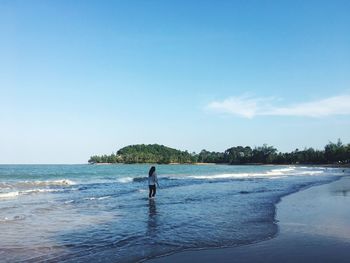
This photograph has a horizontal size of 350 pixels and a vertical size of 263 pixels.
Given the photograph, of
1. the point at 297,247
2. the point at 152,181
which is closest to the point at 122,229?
the point at 297,247

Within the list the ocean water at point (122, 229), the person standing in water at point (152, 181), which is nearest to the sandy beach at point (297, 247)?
the ocean water at point (122, 229)

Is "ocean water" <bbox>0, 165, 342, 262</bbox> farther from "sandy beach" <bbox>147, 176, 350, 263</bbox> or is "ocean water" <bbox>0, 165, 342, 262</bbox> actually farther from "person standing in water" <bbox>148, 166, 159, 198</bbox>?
"person standing in water" <bbox>148, 166, 159, 198</bbox>

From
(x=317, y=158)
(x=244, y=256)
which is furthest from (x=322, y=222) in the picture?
(x=317, y=158)

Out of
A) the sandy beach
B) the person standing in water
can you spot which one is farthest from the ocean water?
the person standing in water

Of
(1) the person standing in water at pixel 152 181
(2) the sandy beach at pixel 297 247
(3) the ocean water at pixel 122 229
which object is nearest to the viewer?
(2) the sandy beach at pixel 297 247

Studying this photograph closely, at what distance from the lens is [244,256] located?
8.80 m

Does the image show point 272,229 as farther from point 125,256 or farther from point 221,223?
point 125,256

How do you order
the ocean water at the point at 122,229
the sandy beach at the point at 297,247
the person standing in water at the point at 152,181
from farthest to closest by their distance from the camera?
1. the person standing in water at the point at 152,181
2. the ocean water at the point at 122,229
3. the sandy beach at the point at 297,247

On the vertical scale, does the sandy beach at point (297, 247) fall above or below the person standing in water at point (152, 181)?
below

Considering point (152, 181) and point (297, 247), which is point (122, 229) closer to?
point (297, 247)

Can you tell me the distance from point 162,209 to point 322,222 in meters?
7.26

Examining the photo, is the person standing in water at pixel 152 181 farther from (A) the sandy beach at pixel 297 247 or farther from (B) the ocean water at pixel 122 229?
(A) the sandy beach at pixel 297 247

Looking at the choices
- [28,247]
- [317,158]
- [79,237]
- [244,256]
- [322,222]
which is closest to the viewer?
[244,256]

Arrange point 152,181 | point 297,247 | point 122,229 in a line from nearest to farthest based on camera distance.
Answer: point 297,247 → point 122,229 → point 152,181
